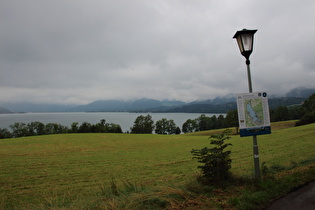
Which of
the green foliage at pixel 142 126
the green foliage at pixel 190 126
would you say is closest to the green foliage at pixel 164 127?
the green foliage at pixel 142 126

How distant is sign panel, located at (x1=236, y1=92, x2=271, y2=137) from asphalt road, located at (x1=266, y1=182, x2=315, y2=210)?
1.52 meters

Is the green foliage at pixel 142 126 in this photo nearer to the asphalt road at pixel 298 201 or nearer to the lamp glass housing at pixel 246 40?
the lamp glass housing at pixel 246 40

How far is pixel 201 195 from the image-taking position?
409 centimetres

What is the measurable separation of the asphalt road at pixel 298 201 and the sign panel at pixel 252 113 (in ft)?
4.97

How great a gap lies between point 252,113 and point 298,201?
82.1 inches

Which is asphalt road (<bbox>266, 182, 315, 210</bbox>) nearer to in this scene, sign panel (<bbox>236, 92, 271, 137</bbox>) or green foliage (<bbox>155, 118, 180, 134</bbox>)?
sign panel (<bbox>236, 92, 271, 137</bbox>)

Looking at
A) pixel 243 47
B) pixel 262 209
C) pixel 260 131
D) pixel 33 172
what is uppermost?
pixel 243 47

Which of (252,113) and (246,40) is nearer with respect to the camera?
(252,113)

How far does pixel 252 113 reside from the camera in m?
4.79

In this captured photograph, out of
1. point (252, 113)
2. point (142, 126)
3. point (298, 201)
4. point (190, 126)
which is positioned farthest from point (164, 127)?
point (298, 201)

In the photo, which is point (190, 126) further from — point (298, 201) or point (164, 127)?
point (298, 201)

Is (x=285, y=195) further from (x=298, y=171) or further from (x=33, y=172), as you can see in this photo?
(x=33, y=172)

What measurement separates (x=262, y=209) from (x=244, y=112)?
86.7 inches

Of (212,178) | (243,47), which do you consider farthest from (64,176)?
(243,47)
